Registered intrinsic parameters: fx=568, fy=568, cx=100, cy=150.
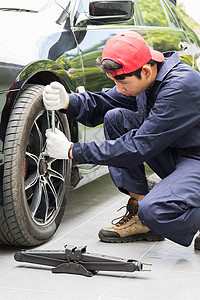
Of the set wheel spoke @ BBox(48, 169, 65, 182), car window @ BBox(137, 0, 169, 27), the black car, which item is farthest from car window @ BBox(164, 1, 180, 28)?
wheel spoke @ BBox(48, 169, 65, 182)

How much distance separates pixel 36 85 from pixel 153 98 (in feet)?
2.07

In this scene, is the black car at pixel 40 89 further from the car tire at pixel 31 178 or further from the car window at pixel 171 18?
the car window at pixel 171 18

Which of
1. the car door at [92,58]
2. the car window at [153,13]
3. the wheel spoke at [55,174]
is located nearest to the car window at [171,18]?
the car window at [153,13]

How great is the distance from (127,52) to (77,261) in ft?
3.42

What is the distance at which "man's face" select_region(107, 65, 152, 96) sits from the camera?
112 inches

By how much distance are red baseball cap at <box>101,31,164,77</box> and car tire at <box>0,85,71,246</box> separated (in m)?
0.48

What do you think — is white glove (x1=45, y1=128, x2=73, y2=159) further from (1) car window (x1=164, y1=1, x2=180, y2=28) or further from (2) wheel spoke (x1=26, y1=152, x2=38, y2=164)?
(1) car window (x1=164, y1=1, x2=180, y2=28)

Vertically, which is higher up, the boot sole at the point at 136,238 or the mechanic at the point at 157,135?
the mechanic at the point at 157,135

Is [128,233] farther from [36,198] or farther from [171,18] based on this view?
[171,18]

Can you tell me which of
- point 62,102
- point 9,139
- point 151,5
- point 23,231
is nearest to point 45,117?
point 62,102

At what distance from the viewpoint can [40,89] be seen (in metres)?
3.02

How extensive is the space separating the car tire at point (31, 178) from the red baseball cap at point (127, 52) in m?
0.48

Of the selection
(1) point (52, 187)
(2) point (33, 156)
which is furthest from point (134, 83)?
(1) point (52, 187)

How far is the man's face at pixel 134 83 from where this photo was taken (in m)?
2.85
